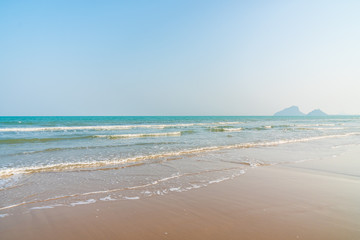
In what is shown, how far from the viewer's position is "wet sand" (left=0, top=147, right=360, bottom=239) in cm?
351

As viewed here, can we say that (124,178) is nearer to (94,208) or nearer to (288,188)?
(94,208)

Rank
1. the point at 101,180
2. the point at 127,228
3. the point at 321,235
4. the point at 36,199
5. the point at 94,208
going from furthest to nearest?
1. the point at 101,180
2. the point at 36,199
3. the point at 94,208
4. the point at 127,228
5. the point at 321,235

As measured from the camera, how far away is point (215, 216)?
4137mm

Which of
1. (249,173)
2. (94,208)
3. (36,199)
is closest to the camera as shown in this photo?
(94,208)

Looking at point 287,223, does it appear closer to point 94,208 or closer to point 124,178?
point 94,208

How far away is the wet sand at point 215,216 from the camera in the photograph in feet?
11.5

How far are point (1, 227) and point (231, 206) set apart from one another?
4.12 meters

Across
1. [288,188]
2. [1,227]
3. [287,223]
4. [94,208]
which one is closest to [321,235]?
[287,223]

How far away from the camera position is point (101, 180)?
6688 millimetres

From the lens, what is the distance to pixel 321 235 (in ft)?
11.2

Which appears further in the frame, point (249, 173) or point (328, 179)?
point (249, 173)

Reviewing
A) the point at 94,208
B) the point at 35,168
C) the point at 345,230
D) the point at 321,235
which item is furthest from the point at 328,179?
the point at 35,168

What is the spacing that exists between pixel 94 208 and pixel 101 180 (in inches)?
86.1

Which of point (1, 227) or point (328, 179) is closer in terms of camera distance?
point (1, 227)
